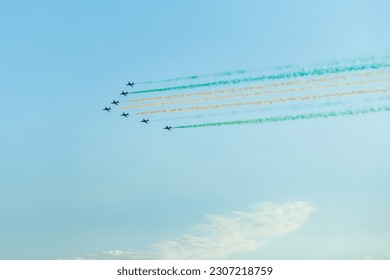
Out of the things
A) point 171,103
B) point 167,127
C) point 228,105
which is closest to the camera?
point 228,105

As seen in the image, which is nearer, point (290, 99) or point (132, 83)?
point (290, 99)

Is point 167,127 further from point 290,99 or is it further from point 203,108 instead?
point 290,99

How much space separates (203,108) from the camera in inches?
2756

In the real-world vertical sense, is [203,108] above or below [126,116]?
below

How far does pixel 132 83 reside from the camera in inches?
3472
